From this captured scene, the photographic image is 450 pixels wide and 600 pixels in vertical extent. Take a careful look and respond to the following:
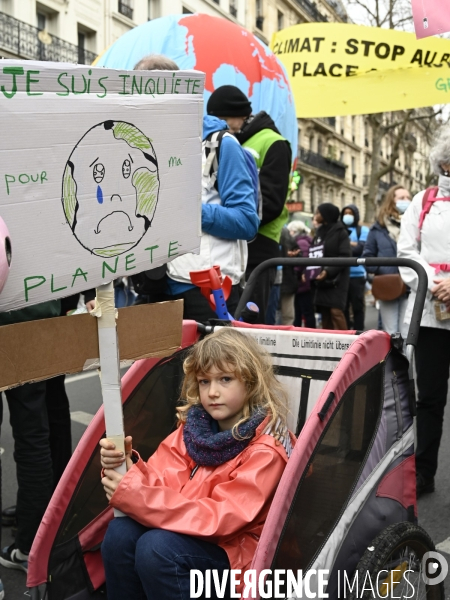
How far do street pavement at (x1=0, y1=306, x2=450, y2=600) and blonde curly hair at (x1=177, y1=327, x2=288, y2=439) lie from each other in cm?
87

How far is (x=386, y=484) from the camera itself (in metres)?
2.31

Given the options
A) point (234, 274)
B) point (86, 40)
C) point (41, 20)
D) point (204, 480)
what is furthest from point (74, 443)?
point (86, 40)

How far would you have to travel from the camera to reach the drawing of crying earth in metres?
1.69

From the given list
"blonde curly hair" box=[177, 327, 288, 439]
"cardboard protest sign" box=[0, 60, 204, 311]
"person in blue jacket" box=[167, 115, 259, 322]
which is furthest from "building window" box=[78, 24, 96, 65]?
"cardboard protest sign" box=[0, 60, 204, 311]

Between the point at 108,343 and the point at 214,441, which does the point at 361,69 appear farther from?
the point at 108,343

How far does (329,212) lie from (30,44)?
16849 mm

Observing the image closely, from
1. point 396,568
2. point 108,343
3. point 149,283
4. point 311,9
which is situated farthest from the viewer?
point 311,9

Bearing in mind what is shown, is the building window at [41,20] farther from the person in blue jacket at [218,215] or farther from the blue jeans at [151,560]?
the blue jeans at [151,560]

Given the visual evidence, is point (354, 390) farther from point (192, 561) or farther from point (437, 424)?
point (437, 424)

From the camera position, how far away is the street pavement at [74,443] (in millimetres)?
2920

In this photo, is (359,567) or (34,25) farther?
(34,25)

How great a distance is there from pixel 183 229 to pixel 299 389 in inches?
36.7

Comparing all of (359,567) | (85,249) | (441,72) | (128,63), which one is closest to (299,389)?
(359,567)

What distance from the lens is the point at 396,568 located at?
2098 millimetres
